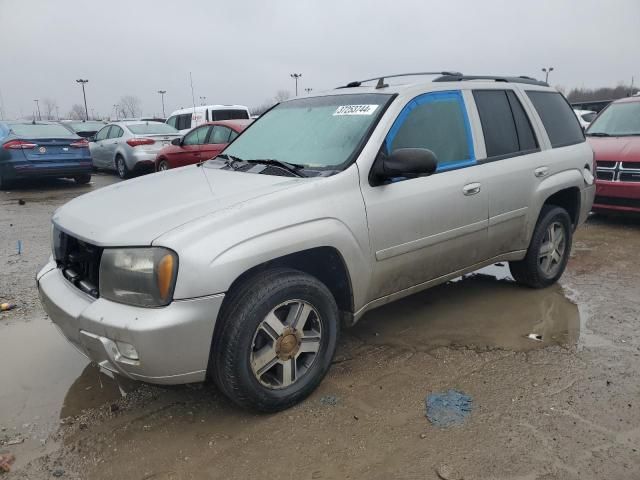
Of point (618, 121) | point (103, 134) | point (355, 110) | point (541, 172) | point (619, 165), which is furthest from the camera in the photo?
point (103, 134)

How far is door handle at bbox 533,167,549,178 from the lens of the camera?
420cm

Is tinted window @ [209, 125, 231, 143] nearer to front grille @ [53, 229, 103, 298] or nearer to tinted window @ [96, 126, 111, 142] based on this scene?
tinted window @ [96, 126, 111, 142]

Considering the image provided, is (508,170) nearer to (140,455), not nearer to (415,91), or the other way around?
(415,91)

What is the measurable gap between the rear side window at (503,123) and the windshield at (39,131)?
32.2ft

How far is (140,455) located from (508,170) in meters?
3.14

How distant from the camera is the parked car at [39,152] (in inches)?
411

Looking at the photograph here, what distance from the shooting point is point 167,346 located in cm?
243

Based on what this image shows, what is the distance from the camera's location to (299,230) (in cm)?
280

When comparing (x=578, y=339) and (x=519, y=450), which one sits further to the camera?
(x=578, y=339)

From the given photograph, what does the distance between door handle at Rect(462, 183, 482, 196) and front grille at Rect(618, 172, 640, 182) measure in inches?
165

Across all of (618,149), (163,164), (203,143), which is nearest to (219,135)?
(203,143)

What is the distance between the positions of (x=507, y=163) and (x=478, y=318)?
1.23m

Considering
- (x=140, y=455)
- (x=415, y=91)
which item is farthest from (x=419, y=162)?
(x=140, y=455)

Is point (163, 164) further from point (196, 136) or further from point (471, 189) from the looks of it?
point (471, 189)
